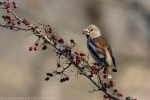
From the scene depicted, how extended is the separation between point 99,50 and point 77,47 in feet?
41.2

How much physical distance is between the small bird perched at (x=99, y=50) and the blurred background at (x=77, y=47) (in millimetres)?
9180

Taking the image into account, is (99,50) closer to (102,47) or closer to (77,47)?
(102,47)

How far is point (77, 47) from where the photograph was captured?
773 inches

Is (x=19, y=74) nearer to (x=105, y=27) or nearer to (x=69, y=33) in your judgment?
(x=69, y=33)

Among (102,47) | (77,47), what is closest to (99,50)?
(102,47)

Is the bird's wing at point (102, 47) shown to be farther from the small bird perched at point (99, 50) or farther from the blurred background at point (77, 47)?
the blurred background at point (77, 47)

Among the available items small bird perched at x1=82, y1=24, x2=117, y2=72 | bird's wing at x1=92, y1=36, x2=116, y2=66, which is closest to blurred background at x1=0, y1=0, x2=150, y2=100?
small bird perched at x1=82, y1=24, x2=117, y2=72

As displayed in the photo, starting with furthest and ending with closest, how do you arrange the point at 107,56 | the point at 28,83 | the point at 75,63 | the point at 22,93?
the point at 28,83, the point at 22,93, the point at 107,56, the point at 75,63

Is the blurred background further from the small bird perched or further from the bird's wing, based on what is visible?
the bird's wing

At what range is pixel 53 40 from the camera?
5426mm

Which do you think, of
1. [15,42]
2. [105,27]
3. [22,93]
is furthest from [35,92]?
[105,27]

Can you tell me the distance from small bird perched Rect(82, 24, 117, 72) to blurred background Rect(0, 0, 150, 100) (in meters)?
9.18

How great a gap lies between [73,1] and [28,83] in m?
5.85

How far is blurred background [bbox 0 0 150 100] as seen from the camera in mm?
18453
